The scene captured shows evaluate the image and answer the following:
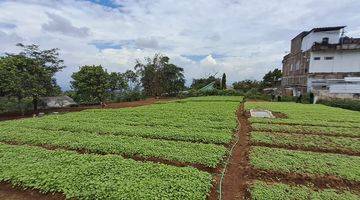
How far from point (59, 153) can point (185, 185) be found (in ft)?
16.1

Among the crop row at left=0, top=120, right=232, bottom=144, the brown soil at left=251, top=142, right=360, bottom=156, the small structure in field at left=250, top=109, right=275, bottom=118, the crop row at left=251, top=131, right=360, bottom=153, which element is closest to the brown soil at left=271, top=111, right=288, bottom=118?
the small structure in field at left=250, top=109, right=275, bottom=118

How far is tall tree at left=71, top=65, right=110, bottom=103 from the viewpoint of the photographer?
25016 millimetres

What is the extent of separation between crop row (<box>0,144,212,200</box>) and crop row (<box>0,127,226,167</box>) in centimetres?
99

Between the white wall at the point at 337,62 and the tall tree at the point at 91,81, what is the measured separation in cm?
2929

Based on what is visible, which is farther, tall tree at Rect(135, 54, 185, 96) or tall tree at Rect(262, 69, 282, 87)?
tall tree at Rect(262, 69, 282, 87)

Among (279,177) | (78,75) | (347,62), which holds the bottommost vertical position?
(279,177)

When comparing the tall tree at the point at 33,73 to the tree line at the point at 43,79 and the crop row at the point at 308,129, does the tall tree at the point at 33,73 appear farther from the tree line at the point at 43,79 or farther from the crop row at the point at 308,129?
the crop row at the point at 308,129

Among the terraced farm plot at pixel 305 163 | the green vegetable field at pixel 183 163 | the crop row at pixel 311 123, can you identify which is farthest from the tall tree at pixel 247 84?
the green vegetable field at pixel 183 163

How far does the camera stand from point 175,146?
367 inches

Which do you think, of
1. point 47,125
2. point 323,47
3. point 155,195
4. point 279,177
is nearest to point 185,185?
point 155,195

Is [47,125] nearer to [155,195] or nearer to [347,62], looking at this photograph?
[155,195]

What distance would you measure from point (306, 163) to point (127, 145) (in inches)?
246

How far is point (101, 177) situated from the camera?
6.41 m

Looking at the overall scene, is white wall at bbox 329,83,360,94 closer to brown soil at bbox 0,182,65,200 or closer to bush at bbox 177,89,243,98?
bush at bbox 177,89,243,98
